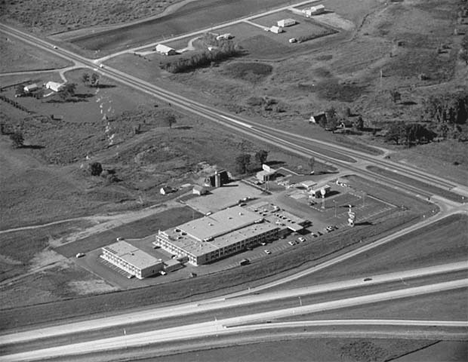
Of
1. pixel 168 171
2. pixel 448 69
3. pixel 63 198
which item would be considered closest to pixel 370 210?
pixel 168 171

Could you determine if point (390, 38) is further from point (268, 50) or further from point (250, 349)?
point (250, 349)

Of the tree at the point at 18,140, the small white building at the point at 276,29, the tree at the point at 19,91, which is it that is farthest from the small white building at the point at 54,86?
the small white building at the point at 276,29

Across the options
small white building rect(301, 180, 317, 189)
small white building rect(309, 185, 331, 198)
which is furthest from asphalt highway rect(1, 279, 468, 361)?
small white building rect(301, 180, 317, 189)

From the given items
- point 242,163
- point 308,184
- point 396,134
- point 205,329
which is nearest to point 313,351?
point 205,329

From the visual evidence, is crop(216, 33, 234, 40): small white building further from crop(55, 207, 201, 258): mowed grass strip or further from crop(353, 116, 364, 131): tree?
crop(55, 207, 201, 258): mowed grass strip

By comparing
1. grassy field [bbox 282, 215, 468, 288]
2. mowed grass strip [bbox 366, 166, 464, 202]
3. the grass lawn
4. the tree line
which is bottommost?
grassy field [bbox 282, 215, 468, 288]

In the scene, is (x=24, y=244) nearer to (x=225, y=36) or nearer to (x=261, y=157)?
(x=261, y=157)
